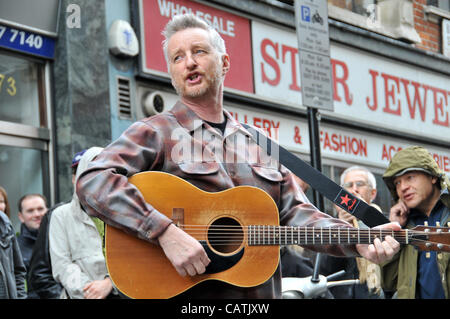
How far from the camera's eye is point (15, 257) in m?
6.68

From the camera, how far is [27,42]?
9453 millimetres

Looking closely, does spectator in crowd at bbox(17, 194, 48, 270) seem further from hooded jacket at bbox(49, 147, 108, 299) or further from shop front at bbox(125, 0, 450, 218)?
shop front at bbox(125, 0, 450, 218)

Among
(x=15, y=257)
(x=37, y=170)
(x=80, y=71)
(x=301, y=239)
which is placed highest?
(x=80, y=71)

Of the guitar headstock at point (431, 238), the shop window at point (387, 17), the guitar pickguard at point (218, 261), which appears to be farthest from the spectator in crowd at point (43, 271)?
the shop window at point (387, 17)

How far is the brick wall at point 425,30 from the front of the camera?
16.0 meters

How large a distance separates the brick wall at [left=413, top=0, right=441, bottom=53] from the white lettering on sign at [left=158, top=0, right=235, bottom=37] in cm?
526

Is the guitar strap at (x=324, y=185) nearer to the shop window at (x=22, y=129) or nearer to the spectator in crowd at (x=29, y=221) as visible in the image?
the spectator in crowd at (x=29, y=221)

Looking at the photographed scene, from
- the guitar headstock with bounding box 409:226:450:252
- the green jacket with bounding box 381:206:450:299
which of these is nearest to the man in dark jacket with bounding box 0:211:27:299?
the green jacket with bounding box 381:206:450:299

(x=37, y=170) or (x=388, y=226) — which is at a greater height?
(x=37, y=170)

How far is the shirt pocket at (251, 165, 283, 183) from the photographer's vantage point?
3.78 m
